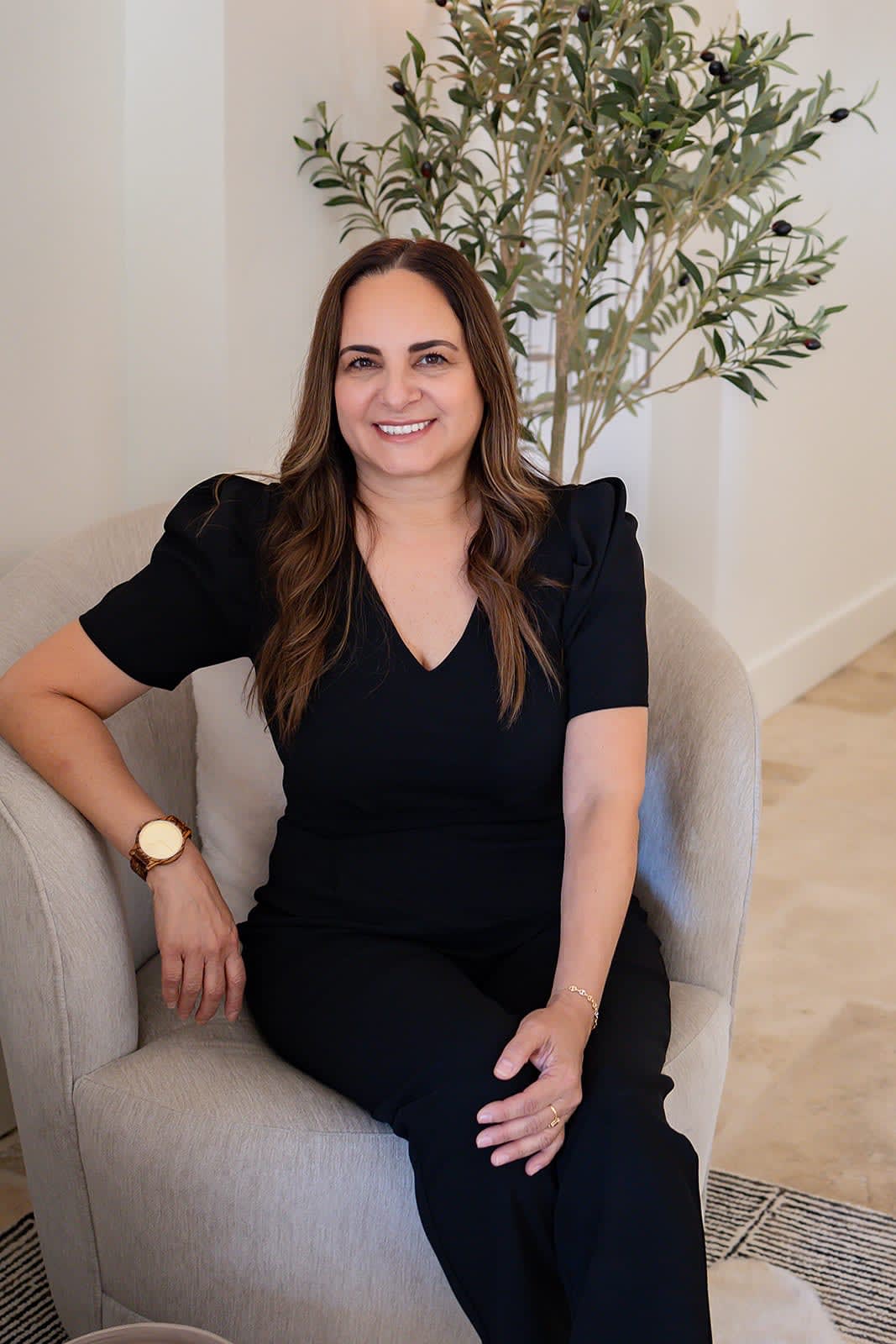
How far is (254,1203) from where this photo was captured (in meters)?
1.34

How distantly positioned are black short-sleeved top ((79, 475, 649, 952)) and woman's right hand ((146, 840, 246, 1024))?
0.33ft

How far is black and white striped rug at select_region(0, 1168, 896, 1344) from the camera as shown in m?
1.72

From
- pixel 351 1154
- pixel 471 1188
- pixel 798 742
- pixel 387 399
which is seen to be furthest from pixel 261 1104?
pixel 798 742

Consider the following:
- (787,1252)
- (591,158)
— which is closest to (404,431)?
(591,158)

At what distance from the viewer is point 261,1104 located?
4.52 feet

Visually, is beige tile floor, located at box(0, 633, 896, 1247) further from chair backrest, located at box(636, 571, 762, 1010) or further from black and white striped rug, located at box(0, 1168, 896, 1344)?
chair backrest, located at box(636, 571, 762, 1010)

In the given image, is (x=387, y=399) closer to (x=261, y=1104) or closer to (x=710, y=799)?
(x=710, y=799)

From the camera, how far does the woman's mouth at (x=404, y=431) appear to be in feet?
5.24

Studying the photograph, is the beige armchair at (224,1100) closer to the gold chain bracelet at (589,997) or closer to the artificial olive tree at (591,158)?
the gold chain bracelet at (589,997)

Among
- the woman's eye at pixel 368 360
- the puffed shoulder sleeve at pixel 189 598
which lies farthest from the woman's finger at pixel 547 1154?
the woman's eye at pixel 368 360

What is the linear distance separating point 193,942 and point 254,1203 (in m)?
0.27

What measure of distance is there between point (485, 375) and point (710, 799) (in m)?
0.55

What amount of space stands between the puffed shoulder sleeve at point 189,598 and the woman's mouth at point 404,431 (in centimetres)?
18

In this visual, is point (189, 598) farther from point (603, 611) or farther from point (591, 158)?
point (591, 158)
